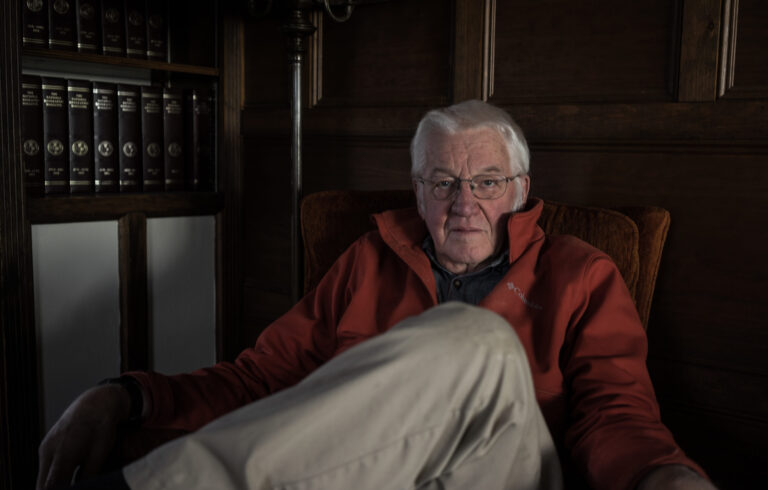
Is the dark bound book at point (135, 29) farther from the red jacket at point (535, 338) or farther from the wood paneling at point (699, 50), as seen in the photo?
the wood paneling at point (699, 50)

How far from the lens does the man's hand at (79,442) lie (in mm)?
1126

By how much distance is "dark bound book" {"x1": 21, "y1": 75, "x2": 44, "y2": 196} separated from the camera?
1956 millimetres

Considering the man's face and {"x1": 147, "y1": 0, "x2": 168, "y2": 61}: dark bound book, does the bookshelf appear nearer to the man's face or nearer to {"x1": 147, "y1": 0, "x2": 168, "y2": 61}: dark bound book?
{"x1": 147, "y1": 0, "x2": 168, "y2": 61}: dark bound book

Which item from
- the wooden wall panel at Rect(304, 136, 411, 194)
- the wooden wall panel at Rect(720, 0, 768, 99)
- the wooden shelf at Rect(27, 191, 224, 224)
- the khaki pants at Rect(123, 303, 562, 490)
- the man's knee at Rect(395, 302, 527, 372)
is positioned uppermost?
the wooden wall panel at Rect(720, 0, 768, 99)

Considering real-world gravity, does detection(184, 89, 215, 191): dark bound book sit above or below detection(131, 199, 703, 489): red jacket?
above

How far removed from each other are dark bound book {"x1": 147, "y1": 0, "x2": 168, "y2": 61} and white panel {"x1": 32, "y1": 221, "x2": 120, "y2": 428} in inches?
22.5

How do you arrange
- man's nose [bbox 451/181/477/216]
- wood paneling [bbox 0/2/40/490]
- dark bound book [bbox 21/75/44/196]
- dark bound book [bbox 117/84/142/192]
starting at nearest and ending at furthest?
1. man's nose [bbox 451/181/477/216]
2. wood paneling [bbox 0/2/40/490]
3. dark bound book [bbox 21/75/44/196]
4. dark bound book [bbox 117/84/142/192]

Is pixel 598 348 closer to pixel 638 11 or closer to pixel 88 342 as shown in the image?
pixel 638 11

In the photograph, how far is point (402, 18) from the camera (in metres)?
1.98

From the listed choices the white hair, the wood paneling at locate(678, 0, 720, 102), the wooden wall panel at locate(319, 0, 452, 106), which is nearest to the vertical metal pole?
the wooden wall panel at locate(319, 0, 452, 106)

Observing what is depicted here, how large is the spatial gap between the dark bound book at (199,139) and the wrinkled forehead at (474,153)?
1149 mm

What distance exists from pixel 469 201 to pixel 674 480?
686mm

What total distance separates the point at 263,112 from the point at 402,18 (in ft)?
1.94

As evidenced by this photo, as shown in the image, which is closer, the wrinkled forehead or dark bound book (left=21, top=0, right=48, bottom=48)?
the wrinkled forehead
